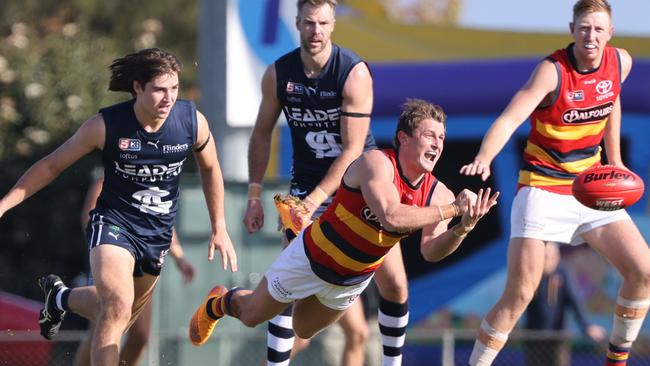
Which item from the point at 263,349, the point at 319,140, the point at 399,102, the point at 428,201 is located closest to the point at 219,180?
the point at 319,140

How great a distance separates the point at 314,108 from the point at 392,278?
1.14 meters

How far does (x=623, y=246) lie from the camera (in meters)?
→ 7.22

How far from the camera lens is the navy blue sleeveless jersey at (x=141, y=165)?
23.1ft

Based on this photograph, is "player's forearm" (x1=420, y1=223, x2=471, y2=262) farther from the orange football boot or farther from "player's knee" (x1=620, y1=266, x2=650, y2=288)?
the orange football boot

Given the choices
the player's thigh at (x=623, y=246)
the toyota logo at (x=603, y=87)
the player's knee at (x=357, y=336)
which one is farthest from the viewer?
the player's knee at (x=357, y=336)

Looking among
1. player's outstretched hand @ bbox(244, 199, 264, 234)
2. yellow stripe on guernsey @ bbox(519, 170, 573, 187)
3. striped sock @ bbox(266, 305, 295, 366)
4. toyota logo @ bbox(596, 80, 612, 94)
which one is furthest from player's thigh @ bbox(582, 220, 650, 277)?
player's outstretched hand @ bbox(244, 199, 264, 234)

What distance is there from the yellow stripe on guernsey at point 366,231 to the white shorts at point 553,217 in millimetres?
1087

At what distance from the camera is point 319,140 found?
7.60m

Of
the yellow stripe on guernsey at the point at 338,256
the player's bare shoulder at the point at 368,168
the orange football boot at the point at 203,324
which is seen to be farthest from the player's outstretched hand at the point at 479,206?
the orange football boot at the point at 203,324

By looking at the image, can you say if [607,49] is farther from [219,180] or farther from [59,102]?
[59,102]

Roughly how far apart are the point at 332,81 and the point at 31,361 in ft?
16.2

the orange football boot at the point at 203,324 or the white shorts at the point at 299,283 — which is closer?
the white shorts at the point at 299,283

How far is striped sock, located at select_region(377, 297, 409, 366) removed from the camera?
24.2 ft

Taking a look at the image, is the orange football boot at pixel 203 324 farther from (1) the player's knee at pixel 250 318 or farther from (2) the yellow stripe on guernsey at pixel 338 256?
(2) the yellow stripe on guernsey at pixel 338 256
